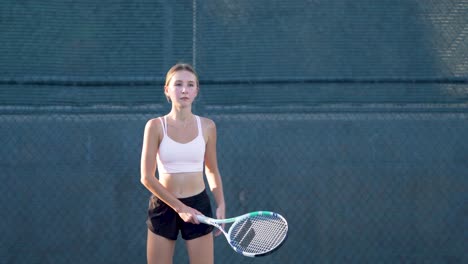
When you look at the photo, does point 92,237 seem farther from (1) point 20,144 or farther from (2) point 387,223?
(2) point 387,223

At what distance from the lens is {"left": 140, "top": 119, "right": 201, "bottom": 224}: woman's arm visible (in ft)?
10.5

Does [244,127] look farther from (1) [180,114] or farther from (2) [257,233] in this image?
(2) [257,233]

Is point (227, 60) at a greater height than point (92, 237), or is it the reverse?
point (227, 60)

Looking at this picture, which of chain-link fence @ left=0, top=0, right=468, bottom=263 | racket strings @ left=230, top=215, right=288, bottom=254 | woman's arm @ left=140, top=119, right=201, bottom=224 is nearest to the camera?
woman's arm @ left=140, top=119, right=201, bottom=224

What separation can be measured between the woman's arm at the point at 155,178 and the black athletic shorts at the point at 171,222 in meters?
0.11

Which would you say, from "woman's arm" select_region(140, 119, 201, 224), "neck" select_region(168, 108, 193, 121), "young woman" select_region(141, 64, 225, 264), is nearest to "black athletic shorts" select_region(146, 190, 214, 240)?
"young woman" select_region(141, 64, 225, 264)

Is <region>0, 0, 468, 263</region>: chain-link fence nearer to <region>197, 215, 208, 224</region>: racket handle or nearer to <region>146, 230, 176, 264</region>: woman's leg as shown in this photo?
<region>146, 230, 176, 264</region>: woman's leg

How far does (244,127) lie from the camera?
4531mm

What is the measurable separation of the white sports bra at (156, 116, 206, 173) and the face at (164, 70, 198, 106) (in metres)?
0.13

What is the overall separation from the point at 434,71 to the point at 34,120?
8.53 feet

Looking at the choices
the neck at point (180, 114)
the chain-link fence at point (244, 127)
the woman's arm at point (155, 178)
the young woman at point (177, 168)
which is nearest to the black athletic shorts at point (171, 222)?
the young woman at point (177, 168)

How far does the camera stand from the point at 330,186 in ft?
14.8

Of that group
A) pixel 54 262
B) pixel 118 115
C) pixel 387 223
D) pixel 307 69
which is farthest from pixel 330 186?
pixel 54 262

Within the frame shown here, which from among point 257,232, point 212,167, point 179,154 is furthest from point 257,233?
point 179,154
